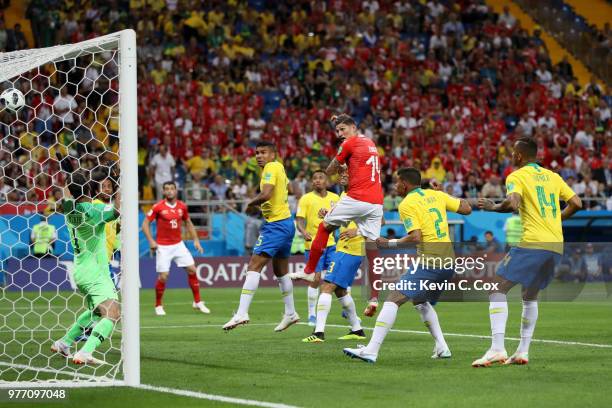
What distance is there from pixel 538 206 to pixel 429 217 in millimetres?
1209

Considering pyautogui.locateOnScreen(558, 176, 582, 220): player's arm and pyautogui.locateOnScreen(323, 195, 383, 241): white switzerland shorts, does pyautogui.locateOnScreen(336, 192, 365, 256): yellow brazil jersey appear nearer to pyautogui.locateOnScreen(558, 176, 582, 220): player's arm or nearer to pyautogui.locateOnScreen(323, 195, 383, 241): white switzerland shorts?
pyautogui.locateOnScreen(323, 195, 383, 241): white switzerland shorts

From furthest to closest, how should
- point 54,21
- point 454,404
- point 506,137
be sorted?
point 506,137 → point 54,21 → point 454,404

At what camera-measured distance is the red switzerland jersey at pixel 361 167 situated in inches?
494

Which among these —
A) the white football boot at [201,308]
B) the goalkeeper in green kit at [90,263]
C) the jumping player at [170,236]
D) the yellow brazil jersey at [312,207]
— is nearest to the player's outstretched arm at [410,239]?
the goalkeeper in green kit at [90,263]

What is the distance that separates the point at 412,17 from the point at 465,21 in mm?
2272

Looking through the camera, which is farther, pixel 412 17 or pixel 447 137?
pixel 412 17

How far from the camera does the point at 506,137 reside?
116ft

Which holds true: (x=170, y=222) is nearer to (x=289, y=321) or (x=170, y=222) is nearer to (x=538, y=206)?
(x=289, y=321)

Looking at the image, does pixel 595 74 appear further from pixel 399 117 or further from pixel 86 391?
pixel 86 391

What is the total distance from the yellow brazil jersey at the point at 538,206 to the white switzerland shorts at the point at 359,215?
7.73 ft

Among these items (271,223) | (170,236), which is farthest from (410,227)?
(170,236)

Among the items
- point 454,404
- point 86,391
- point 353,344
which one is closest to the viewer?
point 454,404

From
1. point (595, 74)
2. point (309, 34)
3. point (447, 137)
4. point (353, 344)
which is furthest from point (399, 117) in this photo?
point (353, 344)

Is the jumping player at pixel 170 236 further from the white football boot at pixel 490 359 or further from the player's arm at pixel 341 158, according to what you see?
the white football boot at pixel 490 359
